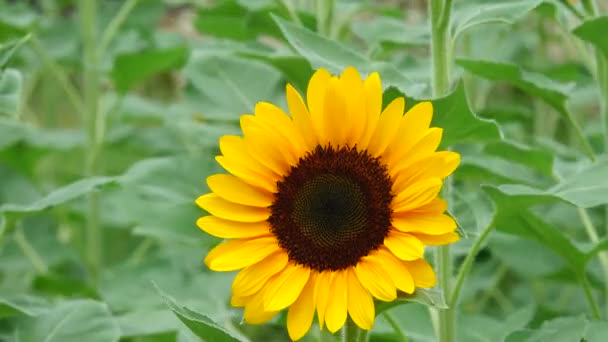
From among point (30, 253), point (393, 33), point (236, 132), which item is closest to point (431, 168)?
point (393, 33)

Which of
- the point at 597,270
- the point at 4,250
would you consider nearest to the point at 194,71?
the point at 4,250

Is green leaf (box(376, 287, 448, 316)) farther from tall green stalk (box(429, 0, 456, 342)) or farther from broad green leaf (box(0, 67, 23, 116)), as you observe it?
broad green leaf (box(0, 67, 23, 116))

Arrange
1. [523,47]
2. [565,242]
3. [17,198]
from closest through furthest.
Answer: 1. [565,242]
2. [17,198]
3. [523,47]

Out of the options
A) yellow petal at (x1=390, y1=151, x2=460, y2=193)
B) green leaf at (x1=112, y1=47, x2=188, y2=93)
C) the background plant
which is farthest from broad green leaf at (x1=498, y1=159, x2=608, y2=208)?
green leaf at (x1=112, y1=47, x2=188, y2=93)

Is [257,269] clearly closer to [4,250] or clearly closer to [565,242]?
[565,242]

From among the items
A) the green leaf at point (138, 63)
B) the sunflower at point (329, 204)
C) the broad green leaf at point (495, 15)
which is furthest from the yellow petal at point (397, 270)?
the green leaf at point (138, 63)
